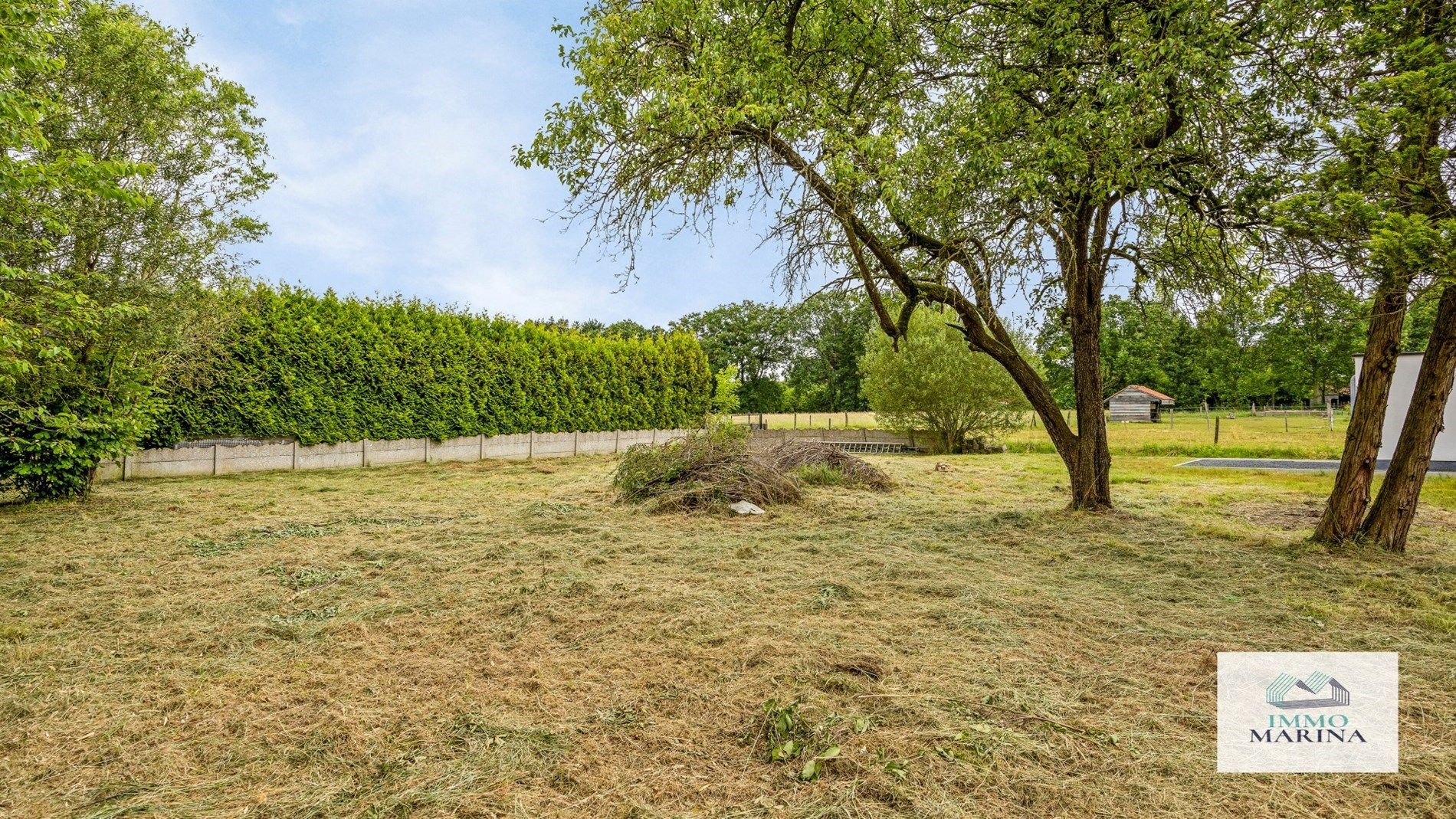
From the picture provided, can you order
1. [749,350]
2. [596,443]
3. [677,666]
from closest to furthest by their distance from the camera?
[677,666] < [596,443] < [749,350]

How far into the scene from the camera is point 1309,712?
8.06 ft

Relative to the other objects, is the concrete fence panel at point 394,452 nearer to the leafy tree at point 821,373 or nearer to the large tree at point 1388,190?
the large tree at point 1388,190

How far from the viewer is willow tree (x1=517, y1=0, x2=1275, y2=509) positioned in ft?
16.3

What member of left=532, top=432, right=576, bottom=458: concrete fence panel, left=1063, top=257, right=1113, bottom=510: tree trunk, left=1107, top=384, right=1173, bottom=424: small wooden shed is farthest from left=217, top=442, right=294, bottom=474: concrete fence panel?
left=1107, top=384, right=1173, bottom=424: small wooden shed

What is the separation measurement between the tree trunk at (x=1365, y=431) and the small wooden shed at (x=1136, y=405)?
40204 mm

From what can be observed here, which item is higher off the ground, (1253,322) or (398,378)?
(1253,322)

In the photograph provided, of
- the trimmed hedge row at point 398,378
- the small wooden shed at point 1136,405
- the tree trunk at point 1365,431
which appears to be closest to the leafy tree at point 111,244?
the trimmed hedge row at point 398,378

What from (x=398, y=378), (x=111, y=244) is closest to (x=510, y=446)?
(x=398, y=378)

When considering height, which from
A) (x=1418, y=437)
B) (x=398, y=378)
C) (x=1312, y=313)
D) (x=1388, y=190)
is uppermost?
(x=1388, y=190)

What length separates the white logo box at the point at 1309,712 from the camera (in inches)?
83.4

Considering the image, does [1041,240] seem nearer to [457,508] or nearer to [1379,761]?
[1379,761]

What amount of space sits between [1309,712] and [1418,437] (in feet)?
13.5

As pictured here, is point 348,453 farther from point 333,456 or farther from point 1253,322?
point 1253,322

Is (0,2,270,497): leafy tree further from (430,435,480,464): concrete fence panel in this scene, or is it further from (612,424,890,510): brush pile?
(612,424,890,510): brush pile
